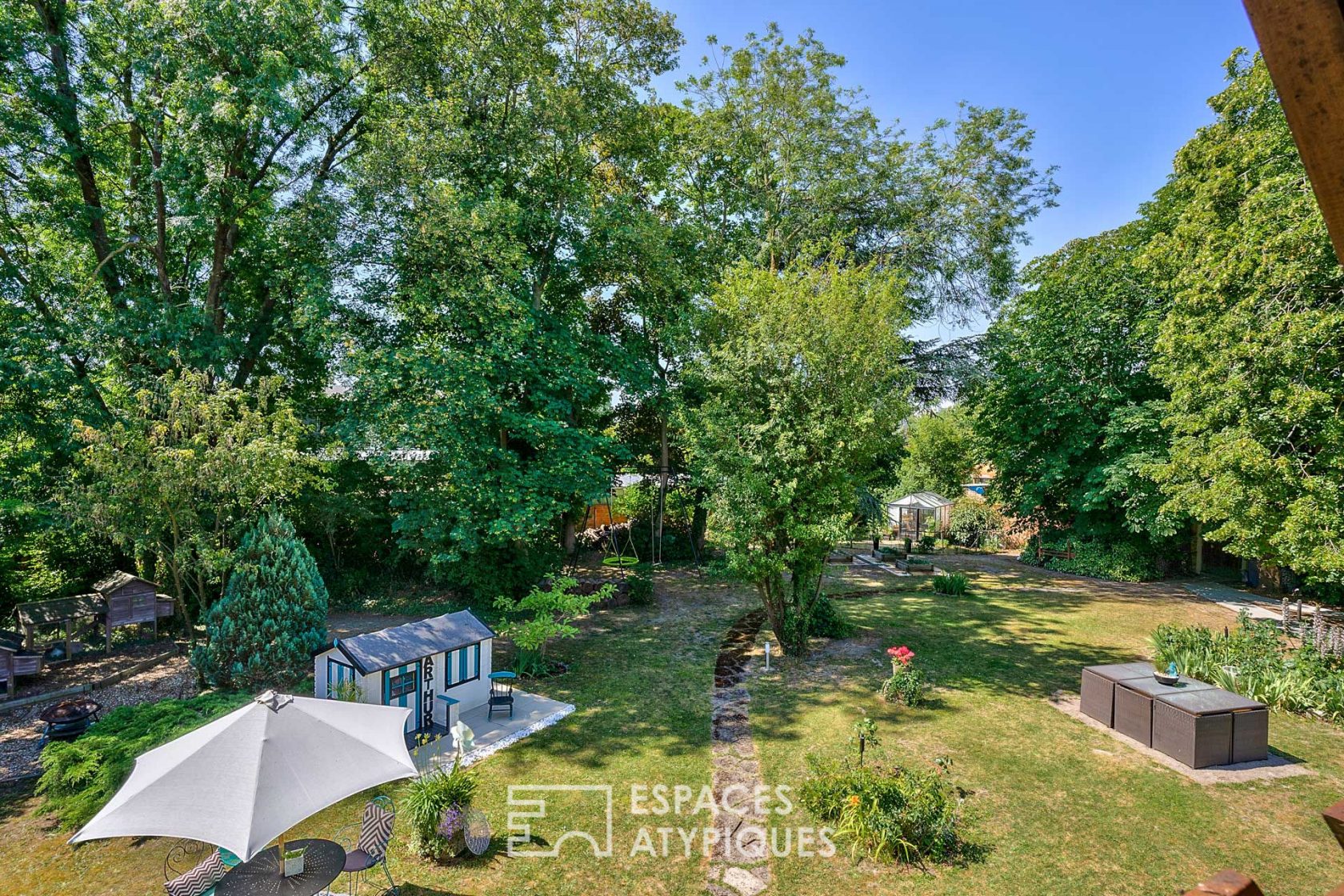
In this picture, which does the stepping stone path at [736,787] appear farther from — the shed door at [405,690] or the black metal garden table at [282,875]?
the shed door at [405,690]

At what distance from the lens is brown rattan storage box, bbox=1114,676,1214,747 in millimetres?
8352

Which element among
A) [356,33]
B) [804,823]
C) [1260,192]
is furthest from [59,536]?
[1260,192]

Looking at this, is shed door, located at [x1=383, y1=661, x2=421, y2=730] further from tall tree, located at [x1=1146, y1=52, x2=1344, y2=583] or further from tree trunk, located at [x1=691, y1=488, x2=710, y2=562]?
tall tree, located at [x1=1146, y1=52, x2=1344, y2=583]

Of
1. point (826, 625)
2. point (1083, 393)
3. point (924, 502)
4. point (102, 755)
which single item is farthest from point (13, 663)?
point (924, 502)

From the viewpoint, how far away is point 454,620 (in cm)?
999

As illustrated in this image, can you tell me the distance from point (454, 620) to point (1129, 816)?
9.46 m

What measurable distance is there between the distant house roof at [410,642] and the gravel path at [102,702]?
12.9ft

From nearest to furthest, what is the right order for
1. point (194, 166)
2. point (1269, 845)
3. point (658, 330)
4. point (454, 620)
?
point (1269, 845) < point (454, 620) < point (194, 166) < point (658, 330)

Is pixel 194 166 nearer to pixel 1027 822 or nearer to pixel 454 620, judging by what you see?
pixel 454 620

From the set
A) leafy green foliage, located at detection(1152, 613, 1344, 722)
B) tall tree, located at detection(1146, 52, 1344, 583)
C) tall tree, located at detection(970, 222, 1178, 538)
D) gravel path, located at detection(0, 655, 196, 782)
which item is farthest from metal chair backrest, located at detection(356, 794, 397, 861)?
tall tree, located at detection(970, 222, 1178, 538)

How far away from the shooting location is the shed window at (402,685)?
852 cm

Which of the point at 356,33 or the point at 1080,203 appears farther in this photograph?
the point at 356,33

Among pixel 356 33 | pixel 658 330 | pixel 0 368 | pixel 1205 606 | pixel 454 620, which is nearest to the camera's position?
pixel 454 620

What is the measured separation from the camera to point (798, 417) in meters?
11.5
